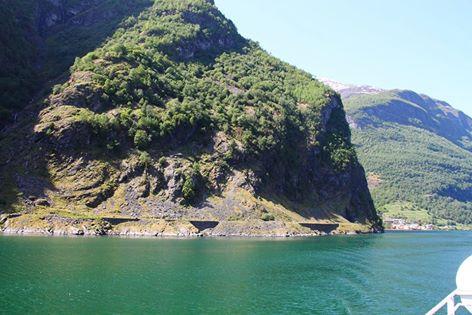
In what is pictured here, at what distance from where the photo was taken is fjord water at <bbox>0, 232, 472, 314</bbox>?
150ft

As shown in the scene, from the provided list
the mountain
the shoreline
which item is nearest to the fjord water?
the shoreline

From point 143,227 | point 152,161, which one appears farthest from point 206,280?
point 152,161

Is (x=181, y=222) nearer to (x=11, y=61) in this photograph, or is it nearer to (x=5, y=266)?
(x=5, y=266)

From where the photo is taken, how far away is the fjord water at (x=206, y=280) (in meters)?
45.6

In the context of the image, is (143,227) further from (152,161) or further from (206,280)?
(206,280)

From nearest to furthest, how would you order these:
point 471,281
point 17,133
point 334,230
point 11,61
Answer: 1. point 471,281
2. point 17,133
3. point 334,230
4. point 11,61

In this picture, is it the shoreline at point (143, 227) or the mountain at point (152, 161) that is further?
the mountain at point (152, 161)

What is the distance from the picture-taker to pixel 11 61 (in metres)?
187

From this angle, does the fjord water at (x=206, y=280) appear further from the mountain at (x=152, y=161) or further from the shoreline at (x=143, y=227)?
the mountain at (x=152, y=161)

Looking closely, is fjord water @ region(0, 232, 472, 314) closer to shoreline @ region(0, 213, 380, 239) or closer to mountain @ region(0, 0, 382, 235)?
shoreline @ region(0, 213, 380, 239)

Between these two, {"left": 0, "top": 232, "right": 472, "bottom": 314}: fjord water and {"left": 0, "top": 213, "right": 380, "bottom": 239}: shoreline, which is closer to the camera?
{"left": 0, "top": 232, "right": 472, "bottom": 314}: fjord water

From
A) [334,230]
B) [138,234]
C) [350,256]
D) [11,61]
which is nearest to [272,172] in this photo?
[334,230]

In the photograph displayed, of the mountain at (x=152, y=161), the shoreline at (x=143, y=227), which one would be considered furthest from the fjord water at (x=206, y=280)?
the mountain at (x=152, y=161)

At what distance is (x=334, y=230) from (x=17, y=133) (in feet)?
364
